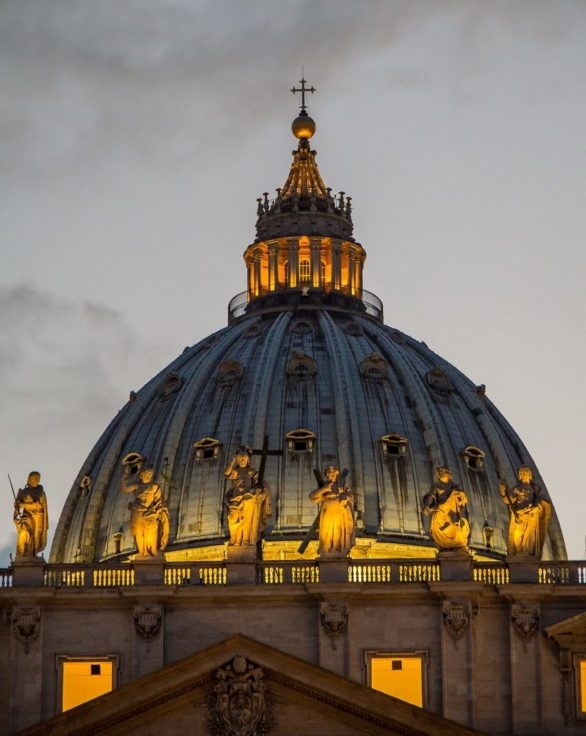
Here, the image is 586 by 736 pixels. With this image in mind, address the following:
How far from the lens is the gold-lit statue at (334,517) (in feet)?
335

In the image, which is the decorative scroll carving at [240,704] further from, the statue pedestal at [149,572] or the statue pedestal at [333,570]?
the statue pedestal at [149,572]

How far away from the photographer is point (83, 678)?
10206 centimetres

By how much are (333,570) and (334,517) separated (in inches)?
65.6

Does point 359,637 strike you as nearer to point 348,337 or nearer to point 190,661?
point 190,661

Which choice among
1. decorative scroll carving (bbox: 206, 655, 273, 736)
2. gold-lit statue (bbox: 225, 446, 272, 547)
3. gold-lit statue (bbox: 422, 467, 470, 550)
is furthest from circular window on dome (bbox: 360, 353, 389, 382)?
decorative scroll carving (bbox: 206, 655, 273, 736)

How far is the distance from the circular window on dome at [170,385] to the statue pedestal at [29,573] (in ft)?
176

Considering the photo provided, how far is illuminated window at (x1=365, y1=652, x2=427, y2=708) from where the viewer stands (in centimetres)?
10138

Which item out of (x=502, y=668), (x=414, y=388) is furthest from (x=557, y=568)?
(x=414, y=388)

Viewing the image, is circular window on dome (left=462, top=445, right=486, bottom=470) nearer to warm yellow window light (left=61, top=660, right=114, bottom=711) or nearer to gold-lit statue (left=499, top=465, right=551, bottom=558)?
gold-lit statue (left=499, top=465, right=551, bottom=558)

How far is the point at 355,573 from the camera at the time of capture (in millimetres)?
102625

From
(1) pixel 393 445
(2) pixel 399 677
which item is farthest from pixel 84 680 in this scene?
(1) pixel 393 445

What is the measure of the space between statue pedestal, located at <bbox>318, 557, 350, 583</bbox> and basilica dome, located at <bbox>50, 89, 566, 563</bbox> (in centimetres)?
3502

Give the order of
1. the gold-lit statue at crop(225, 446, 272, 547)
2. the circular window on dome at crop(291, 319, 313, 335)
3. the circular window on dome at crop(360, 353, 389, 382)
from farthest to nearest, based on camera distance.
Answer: the circular window on dome at crop(291, 319, 313, 335) → the circular window on dome at crop(360, 353, 389, 382) → the gold-lit statue at crop(225, 446, 272, 547)

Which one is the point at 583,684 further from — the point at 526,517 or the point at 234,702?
the point at 234,702
